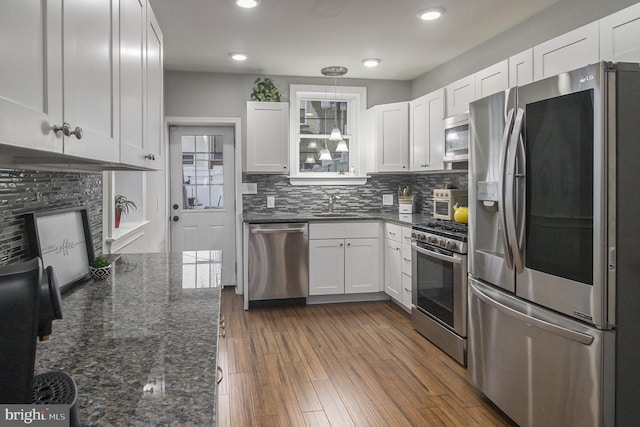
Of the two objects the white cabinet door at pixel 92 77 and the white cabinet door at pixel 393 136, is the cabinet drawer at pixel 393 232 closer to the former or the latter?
the white cabinet door at pixel 393 136

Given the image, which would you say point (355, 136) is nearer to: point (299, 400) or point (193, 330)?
point (299, 400)

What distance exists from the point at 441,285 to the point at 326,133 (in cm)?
255

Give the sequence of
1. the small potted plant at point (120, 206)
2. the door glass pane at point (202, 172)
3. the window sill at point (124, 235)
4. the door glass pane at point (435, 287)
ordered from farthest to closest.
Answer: the door glass pane at point (202, 172), the small potted plant at point (120, 206), the door glass pane at point (435, 287), the window sill at point (124, 235)

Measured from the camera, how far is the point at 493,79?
10.5 feet

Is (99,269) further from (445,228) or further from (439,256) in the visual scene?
(445,228)

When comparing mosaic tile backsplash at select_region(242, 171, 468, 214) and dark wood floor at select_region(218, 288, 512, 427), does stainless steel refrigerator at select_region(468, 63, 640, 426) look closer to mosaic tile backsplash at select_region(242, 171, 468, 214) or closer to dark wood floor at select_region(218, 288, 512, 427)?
dark wood floor at select_region(218, 288, 512, 427)

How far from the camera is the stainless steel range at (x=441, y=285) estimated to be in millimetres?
3068

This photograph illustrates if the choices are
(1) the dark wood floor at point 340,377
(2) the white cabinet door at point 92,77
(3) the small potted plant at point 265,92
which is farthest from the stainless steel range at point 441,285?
(2) the white cabinet door at point 92,77

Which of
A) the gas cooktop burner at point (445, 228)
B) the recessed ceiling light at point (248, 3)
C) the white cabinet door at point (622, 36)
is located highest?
the recessed ceiling light at point (248, 3)

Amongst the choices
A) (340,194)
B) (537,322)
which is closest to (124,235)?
(537,322)

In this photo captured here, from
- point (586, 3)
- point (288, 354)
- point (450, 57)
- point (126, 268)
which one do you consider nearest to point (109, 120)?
point (126, 268)

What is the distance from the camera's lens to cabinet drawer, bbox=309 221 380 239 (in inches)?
181

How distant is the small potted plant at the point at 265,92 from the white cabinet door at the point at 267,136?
80 mm

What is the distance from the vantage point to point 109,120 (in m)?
1.27
